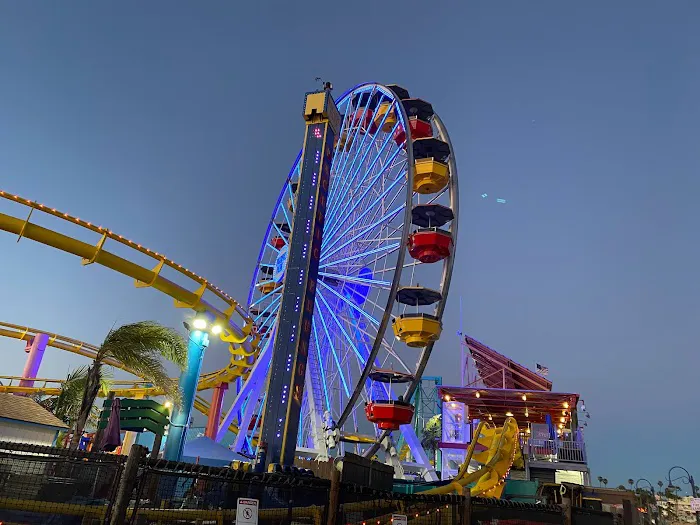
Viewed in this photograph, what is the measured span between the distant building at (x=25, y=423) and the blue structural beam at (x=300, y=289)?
19.1 feet

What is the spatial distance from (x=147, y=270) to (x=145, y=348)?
8703 mm

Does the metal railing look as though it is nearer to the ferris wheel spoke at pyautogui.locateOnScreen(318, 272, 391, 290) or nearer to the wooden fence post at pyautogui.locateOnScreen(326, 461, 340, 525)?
the ferris wheel spoke at pyautogui.locateOnScreen(318, 272, 391, 290)

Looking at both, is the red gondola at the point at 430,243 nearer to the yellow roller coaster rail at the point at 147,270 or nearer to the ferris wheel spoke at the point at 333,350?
the ferris wheel spoke at the point at 333,350

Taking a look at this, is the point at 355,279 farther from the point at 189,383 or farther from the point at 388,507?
the point at 388,507

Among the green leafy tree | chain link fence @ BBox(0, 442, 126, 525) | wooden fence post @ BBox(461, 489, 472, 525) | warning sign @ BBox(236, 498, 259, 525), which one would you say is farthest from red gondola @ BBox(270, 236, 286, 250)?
the green leafy tree

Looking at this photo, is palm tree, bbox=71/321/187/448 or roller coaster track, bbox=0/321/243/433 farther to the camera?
roller coaster track, bbox=0/321/243/433

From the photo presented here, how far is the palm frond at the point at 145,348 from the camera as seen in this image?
1123cm

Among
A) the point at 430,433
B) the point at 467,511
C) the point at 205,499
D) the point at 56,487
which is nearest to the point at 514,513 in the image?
the point at 467,511

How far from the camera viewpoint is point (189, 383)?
20078 mm

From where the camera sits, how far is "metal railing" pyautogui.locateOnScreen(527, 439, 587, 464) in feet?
72.5

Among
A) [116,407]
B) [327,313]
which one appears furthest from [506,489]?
[116,407]

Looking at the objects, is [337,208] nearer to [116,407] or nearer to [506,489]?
[506,489]

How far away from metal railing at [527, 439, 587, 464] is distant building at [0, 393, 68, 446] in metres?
17.3

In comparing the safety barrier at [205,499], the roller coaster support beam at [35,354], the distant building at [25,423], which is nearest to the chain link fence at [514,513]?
the safety barrier at [205,499]
